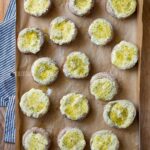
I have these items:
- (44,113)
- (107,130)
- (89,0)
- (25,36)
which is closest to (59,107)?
(44,113)

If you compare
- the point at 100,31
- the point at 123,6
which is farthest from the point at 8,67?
the point at 123,6

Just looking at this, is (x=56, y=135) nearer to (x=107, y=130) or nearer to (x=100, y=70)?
(x=107, y=130)

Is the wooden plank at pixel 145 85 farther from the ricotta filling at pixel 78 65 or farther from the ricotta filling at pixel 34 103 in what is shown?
the ricotta filling at pixel 34 103

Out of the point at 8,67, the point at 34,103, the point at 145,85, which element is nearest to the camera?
the point at 145,85

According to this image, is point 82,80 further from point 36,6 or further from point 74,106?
point 36,6

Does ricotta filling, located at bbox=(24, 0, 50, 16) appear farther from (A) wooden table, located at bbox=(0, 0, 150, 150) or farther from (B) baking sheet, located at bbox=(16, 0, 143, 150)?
(A) wooden table, located at bbox=(0, 0, 150, 150)

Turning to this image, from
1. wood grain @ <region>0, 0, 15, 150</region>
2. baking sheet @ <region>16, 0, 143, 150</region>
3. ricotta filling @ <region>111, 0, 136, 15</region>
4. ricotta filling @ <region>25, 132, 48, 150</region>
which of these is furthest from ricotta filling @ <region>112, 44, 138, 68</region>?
wood grain @ <region>0, 0, 15, 150</region>

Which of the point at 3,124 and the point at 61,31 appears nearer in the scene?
the point at 61,31

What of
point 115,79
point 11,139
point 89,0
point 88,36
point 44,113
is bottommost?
point 11,139
